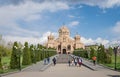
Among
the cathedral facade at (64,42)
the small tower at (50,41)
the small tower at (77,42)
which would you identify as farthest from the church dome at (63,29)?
the small tower at (77,42)

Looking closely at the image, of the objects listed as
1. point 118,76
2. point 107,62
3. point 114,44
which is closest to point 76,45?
point 107,62

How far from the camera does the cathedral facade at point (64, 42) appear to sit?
379 ft

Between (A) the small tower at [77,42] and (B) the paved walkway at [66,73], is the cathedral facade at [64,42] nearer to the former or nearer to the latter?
(A) the small tower at [77,42]

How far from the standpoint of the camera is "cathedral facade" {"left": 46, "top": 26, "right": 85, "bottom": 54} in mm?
115500

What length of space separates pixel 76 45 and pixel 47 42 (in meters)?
12.4

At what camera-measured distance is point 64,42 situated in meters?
115

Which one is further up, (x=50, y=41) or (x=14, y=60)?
(x=50, y=41)

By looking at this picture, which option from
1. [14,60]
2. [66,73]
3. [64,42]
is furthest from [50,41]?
[66,73]

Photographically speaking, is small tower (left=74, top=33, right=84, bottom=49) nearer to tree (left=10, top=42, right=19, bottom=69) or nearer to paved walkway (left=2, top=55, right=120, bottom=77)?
tree (left=10, top=42, right=19, bottom=69)

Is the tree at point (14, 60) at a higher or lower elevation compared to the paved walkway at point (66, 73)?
higher

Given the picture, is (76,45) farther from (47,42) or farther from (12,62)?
(12,62)

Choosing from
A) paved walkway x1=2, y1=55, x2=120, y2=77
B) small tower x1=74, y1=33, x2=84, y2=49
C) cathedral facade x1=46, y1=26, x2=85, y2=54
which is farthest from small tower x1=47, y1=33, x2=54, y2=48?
paved walkway x1=2, y1=55, x2=120, y2=77

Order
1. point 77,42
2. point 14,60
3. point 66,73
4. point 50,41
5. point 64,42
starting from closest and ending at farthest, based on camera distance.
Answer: point 66,73 → point 14,60 → point 64,42 → point 50,41 → point 77,42

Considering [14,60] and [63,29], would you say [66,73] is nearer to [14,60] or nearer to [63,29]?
[14,60]
